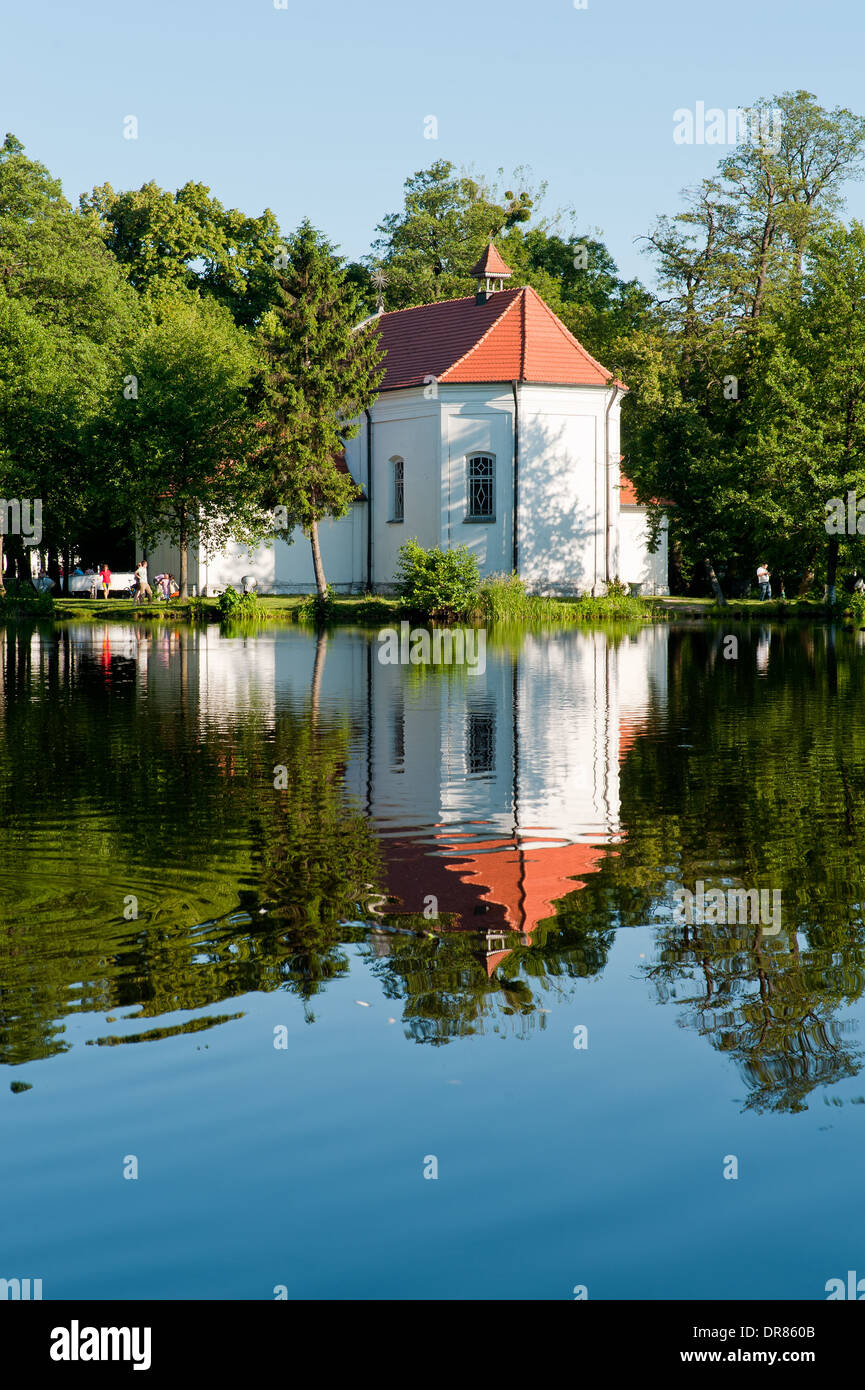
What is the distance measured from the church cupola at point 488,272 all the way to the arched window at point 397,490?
7.50m

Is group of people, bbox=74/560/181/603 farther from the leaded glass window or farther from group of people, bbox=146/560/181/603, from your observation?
the leaded glass window

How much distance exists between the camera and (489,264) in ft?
186

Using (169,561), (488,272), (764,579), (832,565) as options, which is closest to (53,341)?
(169,561)

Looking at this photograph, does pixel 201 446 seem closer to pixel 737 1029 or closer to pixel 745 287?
pixel 745 287

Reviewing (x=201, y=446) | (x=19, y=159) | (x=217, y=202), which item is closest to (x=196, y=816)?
(x=201, y=446)

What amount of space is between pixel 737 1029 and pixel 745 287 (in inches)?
2264

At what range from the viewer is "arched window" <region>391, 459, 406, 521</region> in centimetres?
5656

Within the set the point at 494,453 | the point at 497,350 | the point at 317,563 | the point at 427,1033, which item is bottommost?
the point at 427,1033

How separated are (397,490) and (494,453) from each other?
5.15 m

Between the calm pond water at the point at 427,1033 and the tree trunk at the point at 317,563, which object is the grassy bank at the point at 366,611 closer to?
the tree trunk at the point at 317,563

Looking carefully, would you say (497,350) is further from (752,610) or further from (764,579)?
(764,579)

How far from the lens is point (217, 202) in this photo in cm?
7562

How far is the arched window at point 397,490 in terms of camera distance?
5656 centimetres
